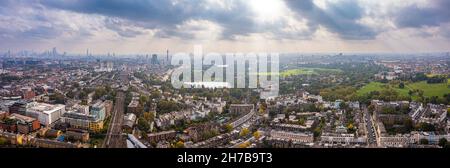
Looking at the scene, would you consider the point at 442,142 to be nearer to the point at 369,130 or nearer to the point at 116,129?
the point at 369,130

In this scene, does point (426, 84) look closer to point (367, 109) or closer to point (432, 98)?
point (432, 98)

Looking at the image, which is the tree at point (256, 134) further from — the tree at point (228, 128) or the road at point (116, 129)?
the road at point (116, 129)

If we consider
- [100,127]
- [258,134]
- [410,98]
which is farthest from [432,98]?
[100,127]

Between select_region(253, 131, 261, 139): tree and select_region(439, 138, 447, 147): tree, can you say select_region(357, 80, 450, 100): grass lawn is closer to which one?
select_region(439, 138, 447, 147): tree

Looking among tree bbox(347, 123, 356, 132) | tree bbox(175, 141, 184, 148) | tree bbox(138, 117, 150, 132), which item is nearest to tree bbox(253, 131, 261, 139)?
tree bbox(175, 141, 184, 148)

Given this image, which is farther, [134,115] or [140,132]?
[134,115]

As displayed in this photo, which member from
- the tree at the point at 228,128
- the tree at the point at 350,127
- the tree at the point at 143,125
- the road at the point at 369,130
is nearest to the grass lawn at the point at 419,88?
the road at the point at 369,130
